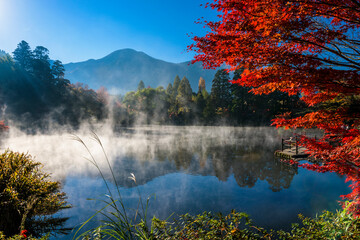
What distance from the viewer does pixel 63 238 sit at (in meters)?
5.23

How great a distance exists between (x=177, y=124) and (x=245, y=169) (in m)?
44.9

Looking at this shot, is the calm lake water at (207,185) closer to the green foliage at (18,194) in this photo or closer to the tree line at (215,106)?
the green foliage at (18,194)

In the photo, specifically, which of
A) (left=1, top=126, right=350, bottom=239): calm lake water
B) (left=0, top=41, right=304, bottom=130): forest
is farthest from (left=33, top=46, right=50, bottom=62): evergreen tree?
(left=1, top=126, right=350, bottom=239): calm lake water

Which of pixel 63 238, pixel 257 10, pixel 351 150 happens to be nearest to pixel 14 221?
pixel 63 238

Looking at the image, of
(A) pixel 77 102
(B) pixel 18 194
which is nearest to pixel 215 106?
(A) pixel 77 102

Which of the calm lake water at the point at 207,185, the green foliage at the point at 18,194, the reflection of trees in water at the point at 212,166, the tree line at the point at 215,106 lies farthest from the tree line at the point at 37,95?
the green foliage at the point at 18,194

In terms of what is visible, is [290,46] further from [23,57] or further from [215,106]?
[23,57]

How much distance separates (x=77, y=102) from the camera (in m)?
41.8

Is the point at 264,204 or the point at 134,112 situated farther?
the point at 134,112

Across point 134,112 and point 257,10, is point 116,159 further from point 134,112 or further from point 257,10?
point 134,112

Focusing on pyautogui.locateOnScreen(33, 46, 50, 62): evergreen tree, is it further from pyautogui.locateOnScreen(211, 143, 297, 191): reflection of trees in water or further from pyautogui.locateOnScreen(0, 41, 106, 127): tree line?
pyautogui.locateOnScreen(211, 143, 297, 191): reflection of trees in water

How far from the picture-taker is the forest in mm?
35406

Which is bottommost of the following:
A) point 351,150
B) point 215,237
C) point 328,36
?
point 215,237

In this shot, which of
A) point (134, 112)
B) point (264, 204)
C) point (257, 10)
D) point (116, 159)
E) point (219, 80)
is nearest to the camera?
point (257, 10)
